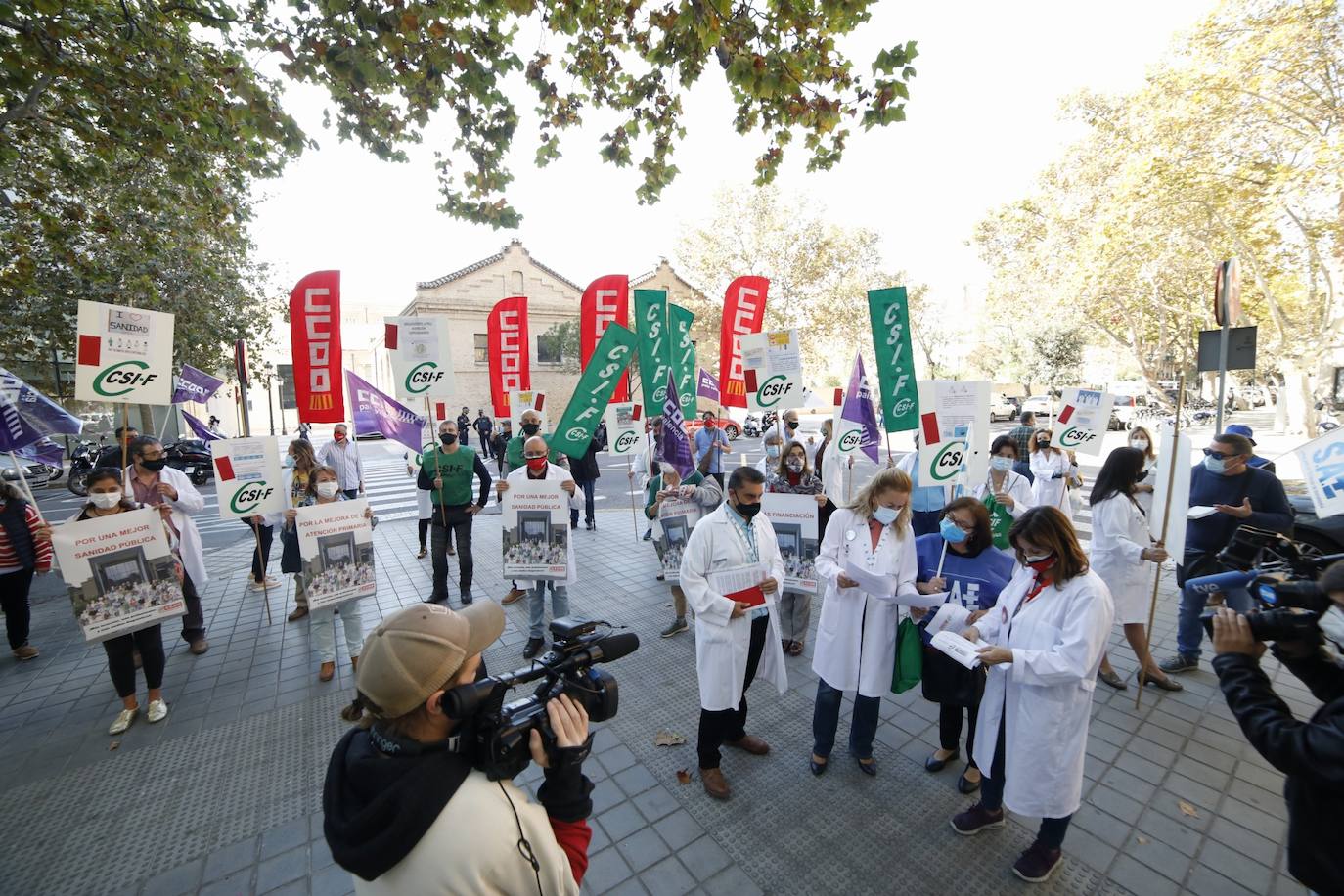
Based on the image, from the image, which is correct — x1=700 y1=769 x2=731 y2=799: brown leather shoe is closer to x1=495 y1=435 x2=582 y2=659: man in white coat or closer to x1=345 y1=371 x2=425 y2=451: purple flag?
x1=495 y1=435 x2=582 y2=659: man in white coat

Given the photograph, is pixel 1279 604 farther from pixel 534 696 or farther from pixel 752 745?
pixel 752 745

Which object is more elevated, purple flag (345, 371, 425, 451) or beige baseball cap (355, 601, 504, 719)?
purple flag (345, 371, 425, 451)

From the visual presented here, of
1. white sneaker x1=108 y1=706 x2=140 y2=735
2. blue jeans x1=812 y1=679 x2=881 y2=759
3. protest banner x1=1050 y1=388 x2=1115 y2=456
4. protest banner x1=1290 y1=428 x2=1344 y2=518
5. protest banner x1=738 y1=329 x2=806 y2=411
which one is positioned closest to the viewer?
protest banner x1=1290 y1=428 x2=1344 y2=518

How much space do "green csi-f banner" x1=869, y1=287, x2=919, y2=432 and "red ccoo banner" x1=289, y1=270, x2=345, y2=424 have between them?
529 cm

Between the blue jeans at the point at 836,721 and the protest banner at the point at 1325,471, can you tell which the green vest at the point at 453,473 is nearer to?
the blue jeans at the point at 836,721

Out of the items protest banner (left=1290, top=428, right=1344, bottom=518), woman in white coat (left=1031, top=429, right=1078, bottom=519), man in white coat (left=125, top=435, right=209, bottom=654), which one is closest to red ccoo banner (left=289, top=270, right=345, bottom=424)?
man in white coat (left=125, top=435, right=209, bottom=654)

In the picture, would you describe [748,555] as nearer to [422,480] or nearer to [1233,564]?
[1233,564]

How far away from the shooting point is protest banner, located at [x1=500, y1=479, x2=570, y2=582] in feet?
18.0

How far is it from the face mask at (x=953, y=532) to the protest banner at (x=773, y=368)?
323 cm

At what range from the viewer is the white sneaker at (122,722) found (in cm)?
431

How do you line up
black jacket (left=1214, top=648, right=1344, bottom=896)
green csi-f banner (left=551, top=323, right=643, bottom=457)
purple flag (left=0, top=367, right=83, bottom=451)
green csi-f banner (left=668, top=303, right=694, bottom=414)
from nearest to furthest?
black jacket (left=1214, top=648, right=1344, bottom=896)
purple flag (left=0, top=367, right=83, bottom=451)
green csi-f banner (left=551, top=323, right=643, bottom=457)
green csi-f banner (left=668, top=303, right=694, bottom=414)

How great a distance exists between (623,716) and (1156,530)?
4.48 metres

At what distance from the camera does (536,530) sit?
5574 millimetres

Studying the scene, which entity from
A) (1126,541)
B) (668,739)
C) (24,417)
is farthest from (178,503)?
(1126,541)
